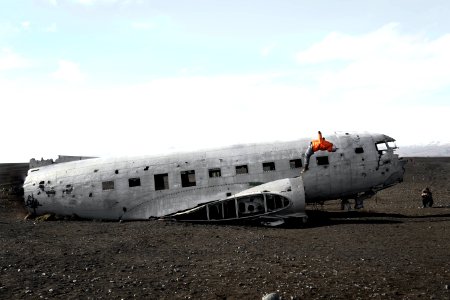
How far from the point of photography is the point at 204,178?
2323cm

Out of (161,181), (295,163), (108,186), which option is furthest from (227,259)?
(108,186)

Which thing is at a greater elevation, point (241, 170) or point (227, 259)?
point (241, 170)

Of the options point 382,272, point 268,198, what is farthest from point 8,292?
point 268,198

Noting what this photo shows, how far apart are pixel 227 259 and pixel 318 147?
39.2 feet

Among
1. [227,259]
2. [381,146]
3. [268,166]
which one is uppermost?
[381,146]

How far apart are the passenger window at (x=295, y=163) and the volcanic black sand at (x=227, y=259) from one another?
3827 mm

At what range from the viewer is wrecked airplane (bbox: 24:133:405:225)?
23.1 meters

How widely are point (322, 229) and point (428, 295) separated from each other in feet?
32.8

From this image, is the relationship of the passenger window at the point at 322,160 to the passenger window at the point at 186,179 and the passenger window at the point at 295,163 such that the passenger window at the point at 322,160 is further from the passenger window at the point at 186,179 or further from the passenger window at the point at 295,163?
the passenger window at the point at 186,179

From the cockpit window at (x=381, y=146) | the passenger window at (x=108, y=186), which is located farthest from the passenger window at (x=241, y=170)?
the cockpit window at (x=381, y=146)

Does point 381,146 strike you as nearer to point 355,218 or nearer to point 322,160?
point 322,160

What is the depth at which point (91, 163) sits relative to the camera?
24.9 meters

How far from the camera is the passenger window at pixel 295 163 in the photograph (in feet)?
76.1

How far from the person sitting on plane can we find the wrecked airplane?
29cm
